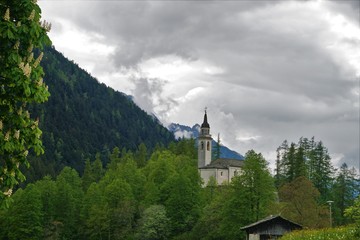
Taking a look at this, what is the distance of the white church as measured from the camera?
468 ft

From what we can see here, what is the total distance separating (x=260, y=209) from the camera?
7400 centimetres

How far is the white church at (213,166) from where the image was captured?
143 meters

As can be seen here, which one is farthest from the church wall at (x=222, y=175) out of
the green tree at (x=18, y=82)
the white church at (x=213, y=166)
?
the green tree at (x=18, y=82)

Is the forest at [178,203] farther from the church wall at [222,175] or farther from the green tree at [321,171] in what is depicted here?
the church wall at [222,175]

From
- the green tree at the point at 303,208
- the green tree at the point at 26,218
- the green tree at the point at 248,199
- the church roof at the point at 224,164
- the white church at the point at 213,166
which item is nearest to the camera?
the green tree at the point at 303,208

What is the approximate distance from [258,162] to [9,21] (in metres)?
66.4

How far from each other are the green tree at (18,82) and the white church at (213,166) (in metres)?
125

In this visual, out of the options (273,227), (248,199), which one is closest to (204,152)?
(248,199)

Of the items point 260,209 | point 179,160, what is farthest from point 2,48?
point 179,160

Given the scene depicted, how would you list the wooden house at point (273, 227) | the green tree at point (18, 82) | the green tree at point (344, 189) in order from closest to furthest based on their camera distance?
1. the green tree at point (18, 82)
2. the wooden house at point (273, 227)
3. the green tree at point (344, 189)

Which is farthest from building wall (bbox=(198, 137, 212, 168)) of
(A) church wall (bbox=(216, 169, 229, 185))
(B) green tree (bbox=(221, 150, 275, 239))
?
(B) green tree (bbox=(221, 150, 275, 239))

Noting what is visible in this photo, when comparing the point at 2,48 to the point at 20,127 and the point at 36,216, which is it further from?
the point at 36,216

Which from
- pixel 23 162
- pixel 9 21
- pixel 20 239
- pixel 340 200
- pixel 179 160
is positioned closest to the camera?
pixel 9 21

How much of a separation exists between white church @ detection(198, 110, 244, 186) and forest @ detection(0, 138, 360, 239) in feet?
56.0
